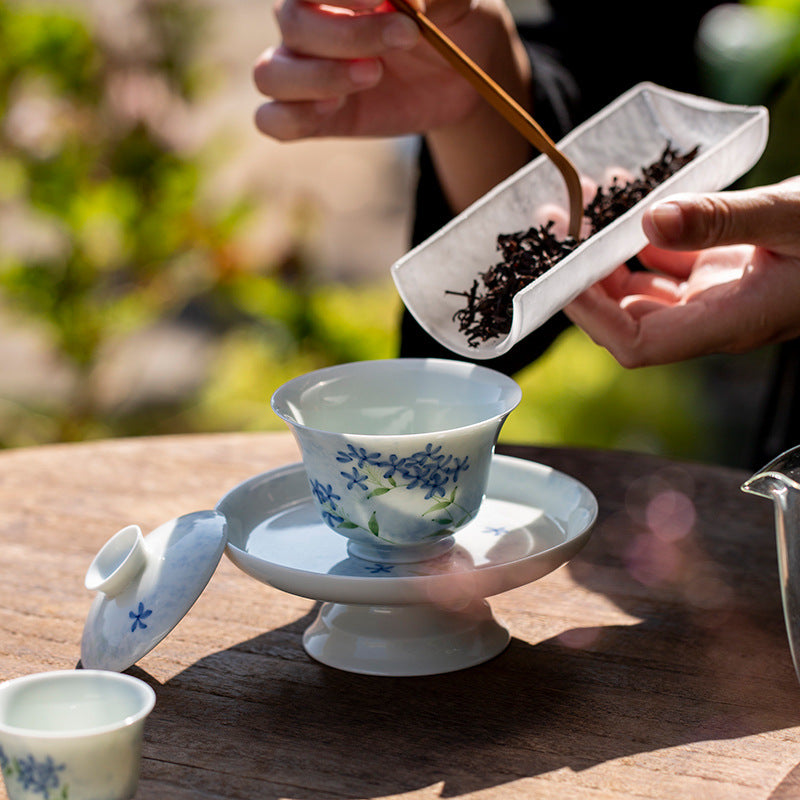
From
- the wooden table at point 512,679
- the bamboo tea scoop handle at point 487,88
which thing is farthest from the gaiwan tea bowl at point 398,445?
the bamboo tea scoop handle at point 487,88

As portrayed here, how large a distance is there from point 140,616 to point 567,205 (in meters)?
0.66

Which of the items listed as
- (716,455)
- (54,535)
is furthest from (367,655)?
(716,455)

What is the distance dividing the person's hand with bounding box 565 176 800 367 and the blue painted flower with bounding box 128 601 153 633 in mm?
471

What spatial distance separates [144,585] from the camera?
70 cm

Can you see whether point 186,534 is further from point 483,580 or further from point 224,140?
point 224,140

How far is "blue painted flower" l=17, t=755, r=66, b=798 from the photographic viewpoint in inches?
20.8

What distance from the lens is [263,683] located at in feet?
2.39

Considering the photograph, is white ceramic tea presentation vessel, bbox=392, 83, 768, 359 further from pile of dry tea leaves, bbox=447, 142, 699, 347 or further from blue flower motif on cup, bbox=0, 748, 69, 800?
blue flower motif on cup, bbox=0, 748, 69, 800

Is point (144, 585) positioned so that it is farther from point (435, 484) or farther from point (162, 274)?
point (162, 274)

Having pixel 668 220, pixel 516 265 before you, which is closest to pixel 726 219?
pixel 668 220

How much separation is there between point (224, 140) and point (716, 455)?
147cm

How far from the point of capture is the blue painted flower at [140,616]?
683mm

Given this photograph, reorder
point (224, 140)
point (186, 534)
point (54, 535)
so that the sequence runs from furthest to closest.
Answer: point (224, 140), point (54, 535), point (186, 534)

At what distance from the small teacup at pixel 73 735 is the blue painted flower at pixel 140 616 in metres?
0.10
